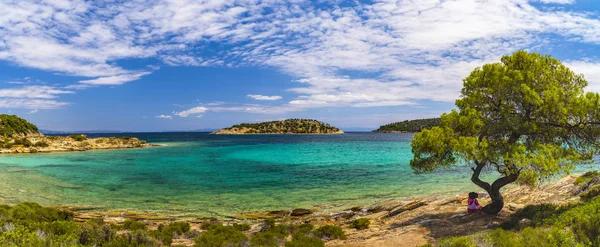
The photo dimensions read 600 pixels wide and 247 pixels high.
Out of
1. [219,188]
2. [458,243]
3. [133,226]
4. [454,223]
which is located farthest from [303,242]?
[219,188]

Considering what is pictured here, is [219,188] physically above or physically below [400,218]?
below

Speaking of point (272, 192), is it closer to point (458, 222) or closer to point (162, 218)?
point (162, 218)

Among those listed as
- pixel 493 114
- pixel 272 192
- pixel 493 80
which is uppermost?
pixel 493 80

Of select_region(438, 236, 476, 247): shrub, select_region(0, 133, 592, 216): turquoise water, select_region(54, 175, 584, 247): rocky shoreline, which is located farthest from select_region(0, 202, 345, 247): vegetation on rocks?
select_region(0, 133, 592, 216): turquoise water

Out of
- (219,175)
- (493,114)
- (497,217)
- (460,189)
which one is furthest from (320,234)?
(219,175)

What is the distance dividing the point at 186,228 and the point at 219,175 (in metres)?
23.4

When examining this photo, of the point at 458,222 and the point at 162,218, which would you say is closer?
the point at 458,222

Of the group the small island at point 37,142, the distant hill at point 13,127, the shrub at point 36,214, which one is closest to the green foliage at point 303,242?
the shrub at point 36,214

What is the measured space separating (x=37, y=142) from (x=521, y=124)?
342ft

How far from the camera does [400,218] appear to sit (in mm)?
18141

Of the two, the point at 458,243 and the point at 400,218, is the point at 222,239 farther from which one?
the point at 400,218

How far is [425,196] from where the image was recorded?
2491cm

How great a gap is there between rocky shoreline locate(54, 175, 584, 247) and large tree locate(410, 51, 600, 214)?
87.2 inches

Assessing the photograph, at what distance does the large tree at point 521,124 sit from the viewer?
1309cm
